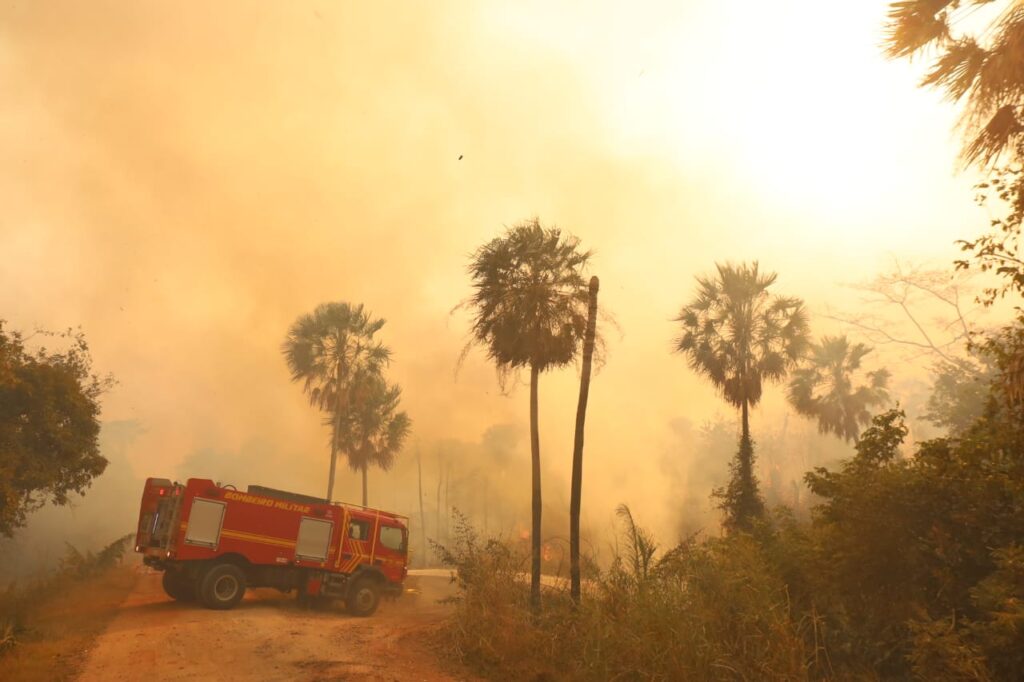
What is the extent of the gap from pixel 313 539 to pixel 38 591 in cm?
818

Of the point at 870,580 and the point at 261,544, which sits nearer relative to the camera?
the point at 870,580

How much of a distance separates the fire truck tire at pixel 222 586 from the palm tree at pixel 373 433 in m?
26.8

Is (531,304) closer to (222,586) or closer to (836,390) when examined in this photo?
(222,586)

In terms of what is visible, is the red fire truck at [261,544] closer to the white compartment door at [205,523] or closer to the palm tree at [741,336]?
the white compartment door at [205,523]

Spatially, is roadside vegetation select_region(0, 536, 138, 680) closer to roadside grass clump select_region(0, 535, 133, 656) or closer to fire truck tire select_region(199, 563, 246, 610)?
roadside grass clump select_region(0, 535, 133, 656)

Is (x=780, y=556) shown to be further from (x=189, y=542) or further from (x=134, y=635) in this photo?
(x=189, y=542)

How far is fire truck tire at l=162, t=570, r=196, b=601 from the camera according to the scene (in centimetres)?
1720

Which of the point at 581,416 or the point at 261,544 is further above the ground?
the point at 581,416

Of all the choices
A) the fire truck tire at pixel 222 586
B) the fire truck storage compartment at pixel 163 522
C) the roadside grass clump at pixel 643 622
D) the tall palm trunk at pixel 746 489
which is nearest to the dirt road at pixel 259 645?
the fire truck tire at pixel 222 586

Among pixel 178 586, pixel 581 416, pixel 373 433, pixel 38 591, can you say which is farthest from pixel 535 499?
pixel 373 433

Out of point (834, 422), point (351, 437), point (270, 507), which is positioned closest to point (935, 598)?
point (270, 507)

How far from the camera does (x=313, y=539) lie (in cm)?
1892

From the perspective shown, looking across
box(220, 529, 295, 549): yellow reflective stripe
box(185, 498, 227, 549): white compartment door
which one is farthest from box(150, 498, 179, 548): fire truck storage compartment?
box(220, 529, 295, 549): yellow reflective stripe

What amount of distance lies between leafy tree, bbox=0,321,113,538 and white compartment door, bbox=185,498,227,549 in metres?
6.22
